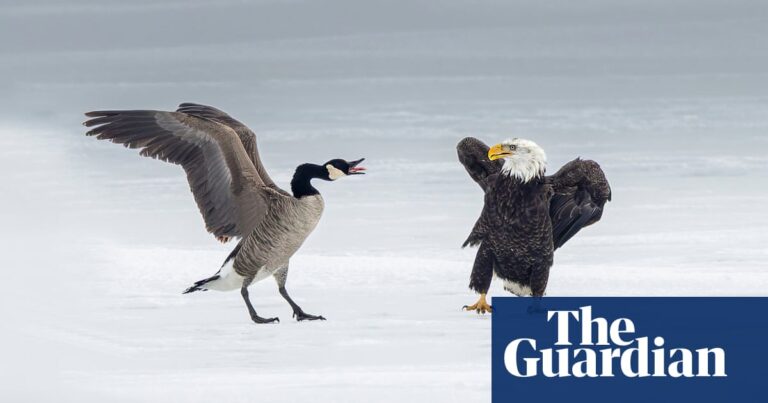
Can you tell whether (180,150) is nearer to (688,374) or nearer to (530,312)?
(530,312)

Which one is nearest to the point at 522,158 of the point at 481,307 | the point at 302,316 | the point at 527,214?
the point at 527,214

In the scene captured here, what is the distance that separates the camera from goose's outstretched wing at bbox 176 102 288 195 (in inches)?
530

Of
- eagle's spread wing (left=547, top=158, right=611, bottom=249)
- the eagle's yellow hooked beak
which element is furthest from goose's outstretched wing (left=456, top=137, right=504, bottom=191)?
eagle's spread wing (left=547, top=158, right=611, bottom=249)

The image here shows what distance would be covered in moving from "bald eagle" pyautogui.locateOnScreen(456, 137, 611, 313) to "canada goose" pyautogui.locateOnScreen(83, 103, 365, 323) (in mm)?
1258

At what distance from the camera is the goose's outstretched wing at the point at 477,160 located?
1388 centimetres

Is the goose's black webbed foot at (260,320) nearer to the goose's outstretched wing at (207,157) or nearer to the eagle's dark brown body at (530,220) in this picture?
the goose's outstretched wing at (207,157)

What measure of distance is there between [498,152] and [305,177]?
5.51 ft

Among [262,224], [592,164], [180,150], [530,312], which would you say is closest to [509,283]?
[530,312]

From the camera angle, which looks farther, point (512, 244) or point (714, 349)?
point (512, 244)

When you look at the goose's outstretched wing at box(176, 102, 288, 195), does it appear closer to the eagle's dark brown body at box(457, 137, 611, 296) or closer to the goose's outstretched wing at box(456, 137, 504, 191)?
the goose's outstretched wing at box(456, 137, 504, 191)

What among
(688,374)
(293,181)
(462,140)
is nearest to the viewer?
(688,374)

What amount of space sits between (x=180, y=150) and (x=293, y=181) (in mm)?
989

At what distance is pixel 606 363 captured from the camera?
448 inches

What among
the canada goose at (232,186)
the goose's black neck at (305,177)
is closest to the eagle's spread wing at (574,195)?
the canada goose at (232,186)
